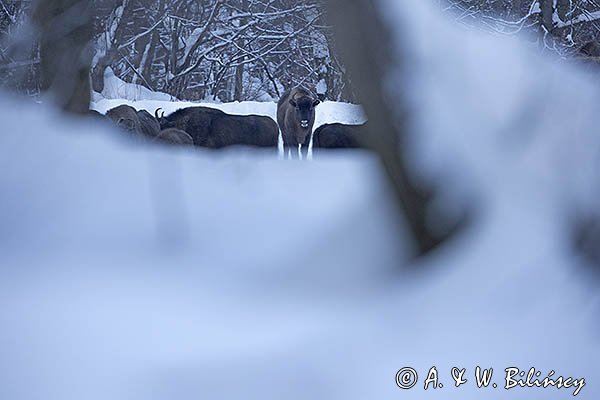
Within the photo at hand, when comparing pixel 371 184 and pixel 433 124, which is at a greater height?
pixel 433 124

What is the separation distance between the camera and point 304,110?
11891 millimetres

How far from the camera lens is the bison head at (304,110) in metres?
11.9

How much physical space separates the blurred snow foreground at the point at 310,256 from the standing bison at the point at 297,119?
23.7ft

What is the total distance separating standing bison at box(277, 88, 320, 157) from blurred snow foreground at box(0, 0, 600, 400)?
284 inches

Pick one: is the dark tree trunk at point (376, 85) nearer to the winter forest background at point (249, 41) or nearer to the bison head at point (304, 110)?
the bison head at point (304, 110)

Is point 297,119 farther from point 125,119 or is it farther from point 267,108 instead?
point 267,108

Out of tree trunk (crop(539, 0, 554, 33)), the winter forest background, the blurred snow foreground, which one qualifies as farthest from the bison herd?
tree trunk (crop(539, 0, 554, 33))

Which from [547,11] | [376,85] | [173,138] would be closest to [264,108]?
[547,11]

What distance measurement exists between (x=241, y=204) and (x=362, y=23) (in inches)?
43.1

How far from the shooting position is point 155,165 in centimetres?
451

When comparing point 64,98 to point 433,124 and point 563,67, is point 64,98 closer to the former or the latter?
point 433,124

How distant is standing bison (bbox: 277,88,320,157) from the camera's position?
1194 centimetres

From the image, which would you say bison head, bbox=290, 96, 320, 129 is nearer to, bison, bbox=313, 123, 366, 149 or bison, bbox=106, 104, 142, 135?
bison, bbox=313, 123, 366, 149

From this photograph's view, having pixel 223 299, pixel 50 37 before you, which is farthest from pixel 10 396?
pixel 50 37
